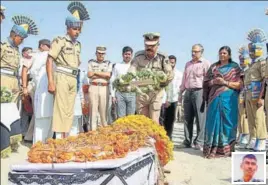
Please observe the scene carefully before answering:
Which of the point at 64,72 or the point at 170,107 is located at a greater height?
the point at 64,72

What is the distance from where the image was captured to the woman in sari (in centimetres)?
711

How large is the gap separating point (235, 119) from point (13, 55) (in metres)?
3.92

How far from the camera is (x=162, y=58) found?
248 inches

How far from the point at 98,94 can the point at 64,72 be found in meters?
2.06

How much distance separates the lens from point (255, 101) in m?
7.95

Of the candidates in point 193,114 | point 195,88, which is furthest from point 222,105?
point 193,114

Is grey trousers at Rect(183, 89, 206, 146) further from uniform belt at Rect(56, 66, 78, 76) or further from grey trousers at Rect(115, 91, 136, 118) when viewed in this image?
uniform belt at Rect(56, 66, 78, 76)

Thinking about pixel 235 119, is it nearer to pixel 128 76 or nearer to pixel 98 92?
pixel 128 76

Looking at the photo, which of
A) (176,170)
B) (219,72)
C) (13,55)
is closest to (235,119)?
(219,72)

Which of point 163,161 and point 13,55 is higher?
point 13,55

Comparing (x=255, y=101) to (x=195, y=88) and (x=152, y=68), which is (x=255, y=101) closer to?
(x=195, y=88)

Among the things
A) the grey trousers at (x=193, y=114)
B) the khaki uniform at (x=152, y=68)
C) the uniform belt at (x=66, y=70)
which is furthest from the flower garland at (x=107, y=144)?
the grey trousers at (x=193, y=114)

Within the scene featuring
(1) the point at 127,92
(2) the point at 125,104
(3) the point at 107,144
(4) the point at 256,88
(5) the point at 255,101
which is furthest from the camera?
(2) the point at 125,104

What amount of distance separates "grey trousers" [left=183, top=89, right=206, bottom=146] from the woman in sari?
103 cm
